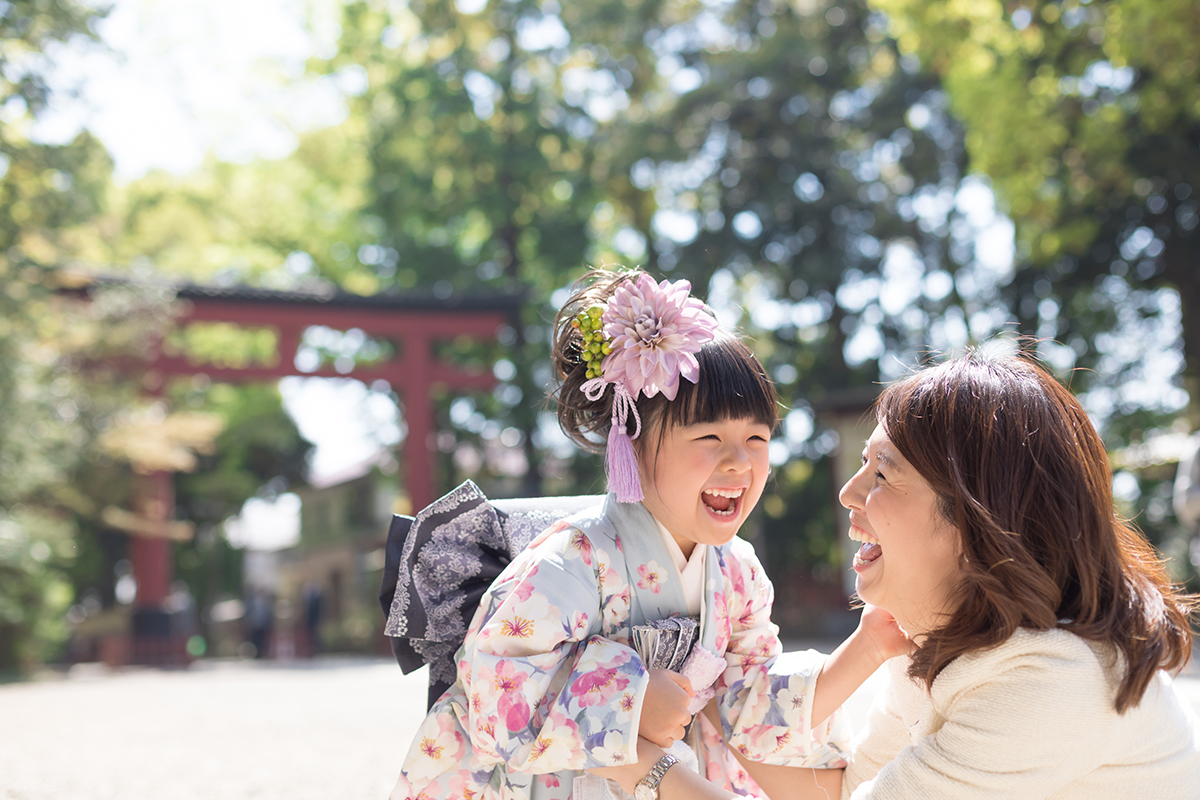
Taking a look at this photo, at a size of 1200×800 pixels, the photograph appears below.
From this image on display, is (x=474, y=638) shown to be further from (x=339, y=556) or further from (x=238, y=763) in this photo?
(x=339, y=556)

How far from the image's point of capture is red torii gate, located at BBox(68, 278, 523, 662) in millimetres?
13492

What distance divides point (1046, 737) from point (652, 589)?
76cm

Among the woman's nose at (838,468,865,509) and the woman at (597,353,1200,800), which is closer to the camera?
the woman at (597,353,1200,800)

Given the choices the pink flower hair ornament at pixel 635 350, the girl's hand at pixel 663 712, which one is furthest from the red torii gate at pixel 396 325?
the girl's hand at pixel 663 712

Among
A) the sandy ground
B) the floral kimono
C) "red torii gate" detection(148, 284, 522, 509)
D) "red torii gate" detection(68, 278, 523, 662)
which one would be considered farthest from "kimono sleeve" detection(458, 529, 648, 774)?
"red torii gate" detection(68, 278, 523, 662)

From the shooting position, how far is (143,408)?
1277cm

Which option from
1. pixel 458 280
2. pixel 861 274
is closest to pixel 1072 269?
pixel 861 274

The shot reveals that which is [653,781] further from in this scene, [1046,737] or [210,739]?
[210,739]

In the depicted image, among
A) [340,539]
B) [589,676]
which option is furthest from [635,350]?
[340,539]

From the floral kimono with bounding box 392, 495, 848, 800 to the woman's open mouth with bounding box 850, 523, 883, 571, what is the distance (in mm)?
365

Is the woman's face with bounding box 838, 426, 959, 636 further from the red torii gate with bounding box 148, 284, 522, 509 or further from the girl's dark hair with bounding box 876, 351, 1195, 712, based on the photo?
the red torii gate with bounding box 148, 284, 522, 509

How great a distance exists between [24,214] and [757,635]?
927 centimetres

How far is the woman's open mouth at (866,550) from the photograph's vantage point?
5.13 ft

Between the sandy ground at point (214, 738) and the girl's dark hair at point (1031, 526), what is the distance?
10.7 ft
